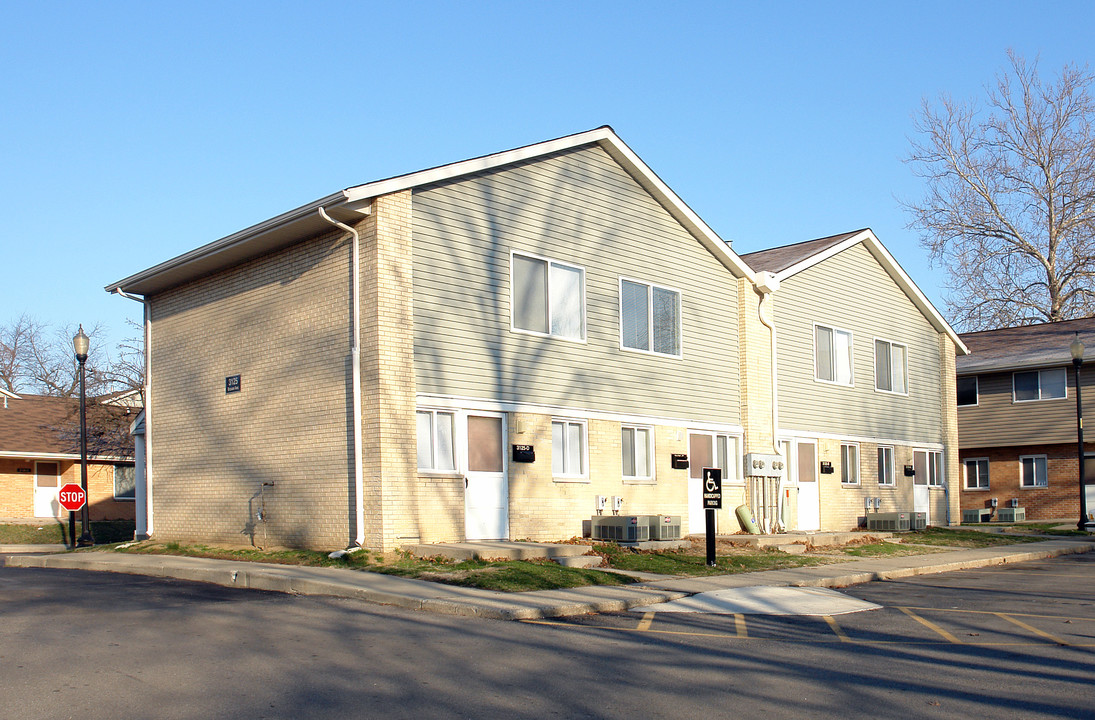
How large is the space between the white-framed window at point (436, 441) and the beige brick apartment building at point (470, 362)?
4 cm

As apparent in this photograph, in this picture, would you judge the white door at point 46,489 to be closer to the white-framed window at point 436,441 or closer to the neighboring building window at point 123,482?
the neighboring building window at point 123,482

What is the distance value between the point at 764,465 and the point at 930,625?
496 inches

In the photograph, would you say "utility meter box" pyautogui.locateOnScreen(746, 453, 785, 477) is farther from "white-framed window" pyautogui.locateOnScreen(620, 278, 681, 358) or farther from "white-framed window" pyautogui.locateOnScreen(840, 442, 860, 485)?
"white-framed window" pyautogui.locateOnScreen(840, 442, 860, 485)

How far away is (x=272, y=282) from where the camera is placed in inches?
732

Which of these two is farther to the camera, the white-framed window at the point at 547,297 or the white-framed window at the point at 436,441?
the white-framed window at the point at 547,297

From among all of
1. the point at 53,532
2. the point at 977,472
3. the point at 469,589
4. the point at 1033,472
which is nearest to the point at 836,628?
the point at 469,589

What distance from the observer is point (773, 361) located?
81.8ft

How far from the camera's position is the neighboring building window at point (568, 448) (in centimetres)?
1930

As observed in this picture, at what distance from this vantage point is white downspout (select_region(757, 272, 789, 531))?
24.4 metres

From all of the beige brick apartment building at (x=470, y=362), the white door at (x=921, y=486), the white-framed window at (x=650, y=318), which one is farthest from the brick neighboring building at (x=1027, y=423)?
the white-framed window at (x=650, y=318)

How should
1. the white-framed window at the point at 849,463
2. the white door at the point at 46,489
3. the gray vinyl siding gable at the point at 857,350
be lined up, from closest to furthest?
the gray vinyl siding gable at the point at 857,350 < the white-framed window at the point at 849,463 < the white door at the point at 46,489

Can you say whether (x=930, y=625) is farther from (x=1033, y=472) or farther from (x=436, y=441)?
(x=1033, y=472)

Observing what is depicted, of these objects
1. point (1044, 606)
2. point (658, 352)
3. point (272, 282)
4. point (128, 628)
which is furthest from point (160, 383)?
point (1044, 606)

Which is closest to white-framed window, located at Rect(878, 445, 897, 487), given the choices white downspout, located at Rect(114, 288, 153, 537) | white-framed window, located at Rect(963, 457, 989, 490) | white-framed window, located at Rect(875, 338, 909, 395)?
white-framed window, located at Rect(875, 338, 909, 395)
